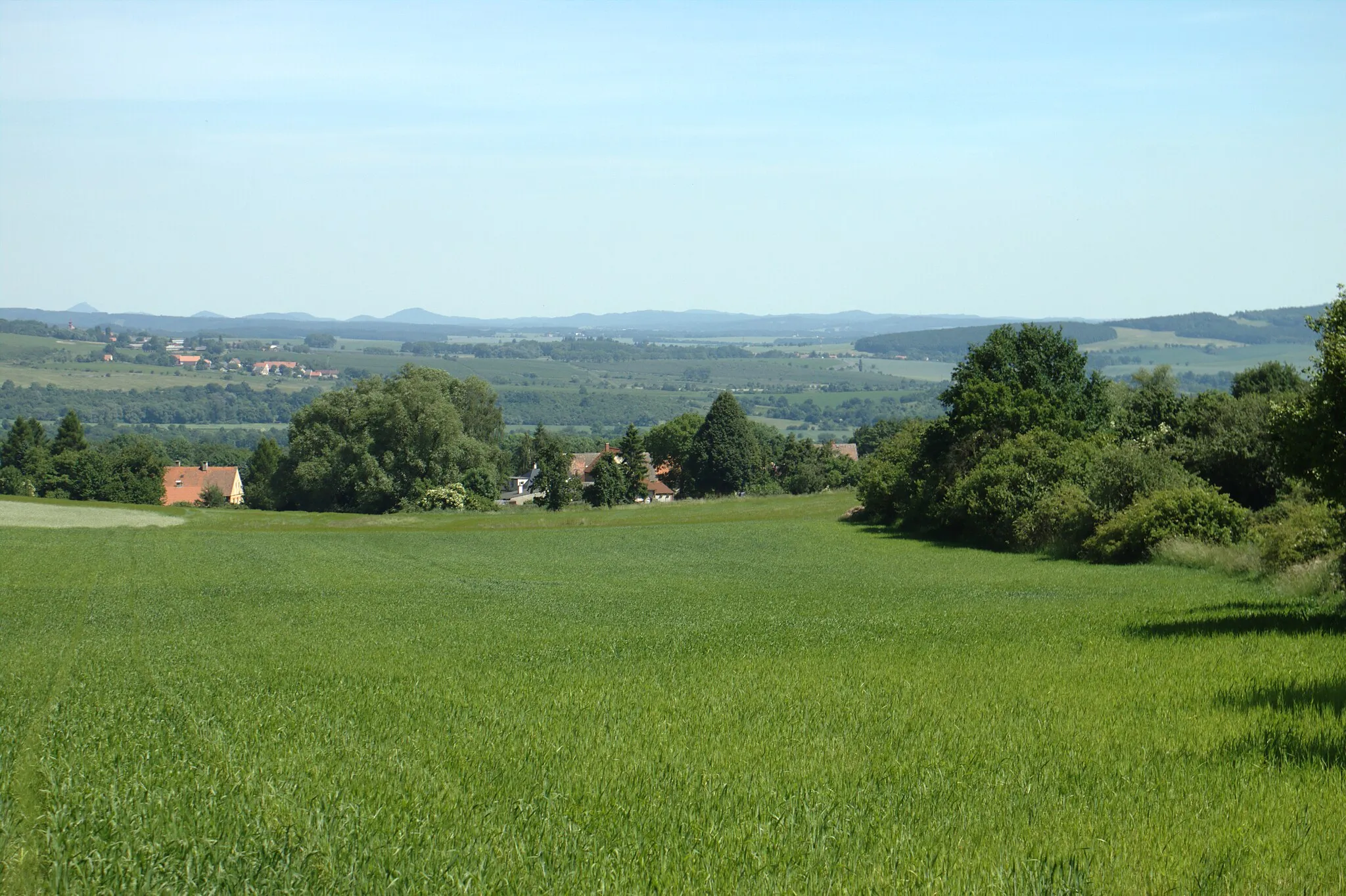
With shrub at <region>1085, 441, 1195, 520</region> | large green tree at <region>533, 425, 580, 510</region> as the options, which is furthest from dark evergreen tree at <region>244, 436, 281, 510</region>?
shrub at <region>1085, 441, 1195, 520</region>

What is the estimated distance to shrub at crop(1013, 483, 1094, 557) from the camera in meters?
46.1

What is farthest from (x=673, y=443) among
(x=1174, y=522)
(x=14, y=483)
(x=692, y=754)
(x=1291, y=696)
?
(x=692, y=754)

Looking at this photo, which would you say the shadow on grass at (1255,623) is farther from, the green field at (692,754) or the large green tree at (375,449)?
the large green tree at (375,449)

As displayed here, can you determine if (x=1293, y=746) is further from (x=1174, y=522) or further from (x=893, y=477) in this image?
(x=893, y=477)

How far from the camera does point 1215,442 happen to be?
47.2m

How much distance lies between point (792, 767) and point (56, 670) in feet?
40.8

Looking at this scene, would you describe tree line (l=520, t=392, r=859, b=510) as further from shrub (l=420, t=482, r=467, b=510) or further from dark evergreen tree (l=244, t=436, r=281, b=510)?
dark evergreen tree (l=244, t=436, r=281, b=510)

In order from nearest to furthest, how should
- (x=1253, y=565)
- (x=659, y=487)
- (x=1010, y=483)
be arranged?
1. (x=1253, y=565)
2. (x=1010, y=483)
3. (x=659, y=487)

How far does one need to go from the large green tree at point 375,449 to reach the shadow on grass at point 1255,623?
68762 mm

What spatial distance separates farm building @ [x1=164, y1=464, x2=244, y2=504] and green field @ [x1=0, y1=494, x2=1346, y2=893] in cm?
10335

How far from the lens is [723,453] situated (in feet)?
346

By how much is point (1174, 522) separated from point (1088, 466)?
9109 millimetres

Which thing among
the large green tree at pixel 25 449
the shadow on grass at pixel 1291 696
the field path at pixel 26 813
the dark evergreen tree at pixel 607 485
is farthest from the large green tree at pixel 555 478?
the shadow on grass at pixel 1291 696

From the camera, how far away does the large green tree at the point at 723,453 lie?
346 feet
